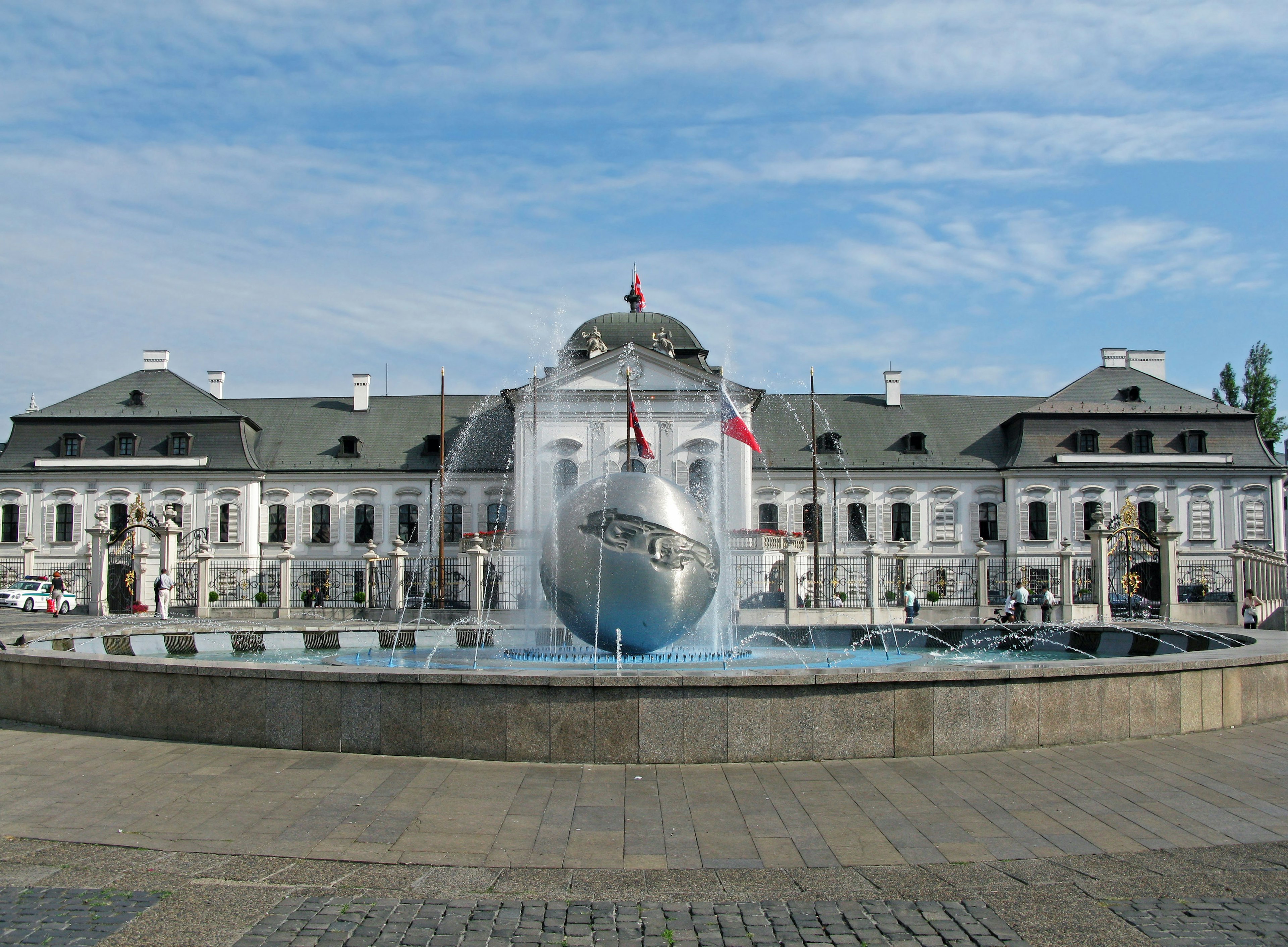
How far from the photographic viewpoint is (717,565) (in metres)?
13.4

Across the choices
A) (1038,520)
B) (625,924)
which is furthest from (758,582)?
(625,924)

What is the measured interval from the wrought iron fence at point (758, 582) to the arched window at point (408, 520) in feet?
60.4

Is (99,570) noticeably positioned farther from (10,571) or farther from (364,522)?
(364,522)

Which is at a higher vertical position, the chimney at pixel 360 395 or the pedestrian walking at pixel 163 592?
the chimney at pixel 360 395

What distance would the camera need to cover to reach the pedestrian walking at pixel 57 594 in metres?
30.7

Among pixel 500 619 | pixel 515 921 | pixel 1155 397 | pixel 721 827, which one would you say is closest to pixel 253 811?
pixel 515 921

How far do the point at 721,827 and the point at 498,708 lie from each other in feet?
8.32

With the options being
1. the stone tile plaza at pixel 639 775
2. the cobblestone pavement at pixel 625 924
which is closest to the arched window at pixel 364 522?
the stone tile plaza at pixel 639 775

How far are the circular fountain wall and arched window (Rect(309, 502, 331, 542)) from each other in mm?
40298

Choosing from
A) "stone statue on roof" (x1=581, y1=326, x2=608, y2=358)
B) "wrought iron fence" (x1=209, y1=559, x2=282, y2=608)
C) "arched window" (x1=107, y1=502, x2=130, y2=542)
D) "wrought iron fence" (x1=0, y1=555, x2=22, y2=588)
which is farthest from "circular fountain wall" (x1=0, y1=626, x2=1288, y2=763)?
"arched window" (x1=107, y1=502, x2=130, y2=542)

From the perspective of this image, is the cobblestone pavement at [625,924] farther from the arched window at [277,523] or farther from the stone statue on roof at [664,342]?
the arched window at [277,523]

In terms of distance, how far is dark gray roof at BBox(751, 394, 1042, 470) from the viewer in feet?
168

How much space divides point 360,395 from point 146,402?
10.3 meters

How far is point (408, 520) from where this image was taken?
164ft
